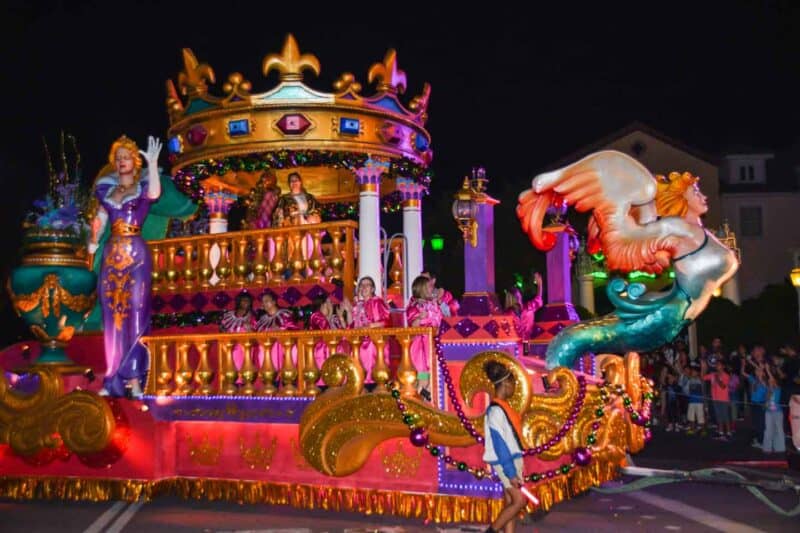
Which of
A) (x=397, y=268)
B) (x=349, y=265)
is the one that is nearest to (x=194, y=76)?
(x=349, y=265)

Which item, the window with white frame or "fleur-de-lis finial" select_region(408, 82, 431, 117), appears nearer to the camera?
"fleur-de-lis finial" select_region(408, 82, 431, 117)

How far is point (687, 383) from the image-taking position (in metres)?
16.2

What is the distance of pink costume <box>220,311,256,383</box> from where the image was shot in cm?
860

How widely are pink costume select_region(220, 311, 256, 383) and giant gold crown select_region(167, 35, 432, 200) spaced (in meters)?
2.06

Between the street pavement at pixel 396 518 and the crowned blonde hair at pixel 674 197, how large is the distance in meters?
2.42

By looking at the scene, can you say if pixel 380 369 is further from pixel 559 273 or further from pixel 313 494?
pixel 559 273

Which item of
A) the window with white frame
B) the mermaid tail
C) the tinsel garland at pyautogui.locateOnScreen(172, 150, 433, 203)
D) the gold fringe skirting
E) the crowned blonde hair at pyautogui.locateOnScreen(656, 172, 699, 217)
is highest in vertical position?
the window with white frame

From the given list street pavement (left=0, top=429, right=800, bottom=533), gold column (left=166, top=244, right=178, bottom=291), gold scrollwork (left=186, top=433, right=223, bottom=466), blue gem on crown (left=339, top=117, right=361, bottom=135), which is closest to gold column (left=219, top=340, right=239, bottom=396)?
gold scrollwork (left=186, top=433, right=223, bottom=466)

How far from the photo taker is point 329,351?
7.91 metres

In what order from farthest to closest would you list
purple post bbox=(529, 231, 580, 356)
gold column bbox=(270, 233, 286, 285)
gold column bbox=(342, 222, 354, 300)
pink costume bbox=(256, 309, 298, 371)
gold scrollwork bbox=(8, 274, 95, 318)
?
purple post bbox=(529, 231, 580, 356) < gold scrollwork bbox=(8, 274, 95, 318) < gold column bbox=(270, 233, 286, 285) < gold column bbox=(342, 222, 354, 300) < pink costume bbox=(256, 309, 298, 371)

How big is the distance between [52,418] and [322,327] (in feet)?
10.1

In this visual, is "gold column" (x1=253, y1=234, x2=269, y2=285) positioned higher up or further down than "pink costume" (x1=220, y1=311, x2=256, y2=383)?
higher up

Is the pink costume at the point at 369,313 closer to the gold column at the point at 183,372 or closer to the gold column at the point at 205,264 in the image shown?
the gold column at the point at 183,372

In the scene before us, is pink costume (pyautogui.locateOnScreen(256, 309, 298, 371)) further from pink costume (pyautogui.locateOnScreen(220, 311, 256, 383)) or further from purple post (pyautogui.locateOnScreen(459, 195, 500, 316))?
purple post (pyautogui.locateOnScreen(459, 195, 500, 316))
